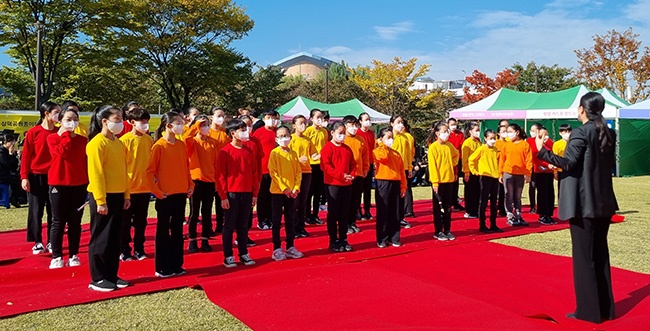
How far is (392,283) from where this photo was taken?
534cm

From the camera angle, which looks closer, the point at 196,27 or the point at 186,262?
the point at 186,262

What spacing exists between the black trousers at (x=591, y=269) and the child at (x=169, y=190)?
12.5 ft

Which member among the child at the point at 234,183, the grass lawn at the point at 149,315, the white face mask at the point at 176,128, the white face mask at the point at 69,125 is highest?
the white face mask at the point at 69,125

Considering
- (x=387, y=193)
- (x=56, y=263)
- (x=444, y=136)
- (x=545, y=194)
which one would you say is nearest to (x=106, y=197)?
(x=56, y=263)

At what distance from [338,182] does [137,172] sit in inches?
96.6

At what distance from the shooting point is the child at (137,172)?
19.0 ft

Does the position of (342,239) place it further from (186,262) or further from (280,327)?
(280,327)

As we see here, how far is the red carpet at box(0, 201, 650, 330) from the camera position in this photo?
4.30m

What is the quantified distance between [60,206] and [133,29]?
74.2 feet

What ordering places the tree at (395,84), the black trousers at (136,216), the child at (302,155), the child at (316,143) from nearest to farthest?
the black trousers at (136,216) → the child at (302,155) → the child at (316,143) → the tree at (395,84)

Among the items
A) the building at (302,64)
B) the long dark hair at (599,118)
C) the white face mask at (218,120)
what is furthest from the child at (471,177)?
the building at (302,64)

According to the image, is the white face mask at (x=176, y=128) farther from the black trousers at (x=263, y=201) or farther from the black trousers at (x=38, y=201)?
the black trousers at (x=263, y=201)

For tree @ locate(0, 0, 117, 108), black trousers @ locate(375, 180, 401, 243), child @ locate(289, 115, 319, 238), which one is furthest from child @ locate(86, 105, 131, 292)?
tree @ locate(0, 0, 117, 108)

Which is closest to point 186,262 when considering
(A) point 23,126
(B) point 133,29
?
(A) point 23,126
